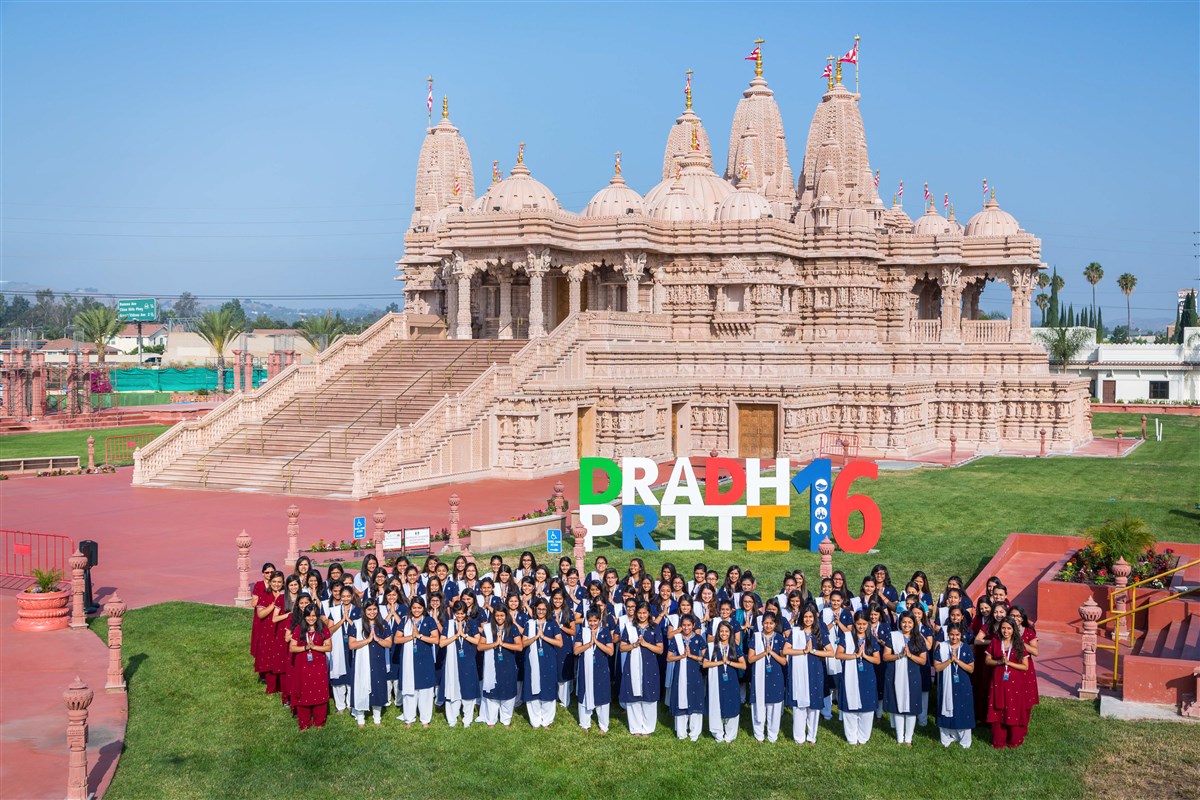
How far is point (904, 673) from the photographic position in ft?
49.1

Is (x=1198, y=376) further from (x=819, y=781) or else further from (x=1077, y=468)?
(x=819, y=781)

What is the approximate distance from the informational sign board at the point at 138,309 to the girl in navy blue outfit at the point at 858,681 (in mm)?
94210

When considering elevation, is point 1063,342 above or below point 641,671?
above

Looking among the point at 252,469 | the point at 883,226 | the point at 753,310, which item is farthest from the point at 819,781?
the point at 883,226

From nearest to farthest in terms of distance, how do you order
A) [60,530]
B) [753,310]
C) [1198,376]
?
1. [60,530]
2. [753,310]
3. [1198,376]

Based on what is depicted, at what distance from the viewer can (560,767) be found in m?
14.5

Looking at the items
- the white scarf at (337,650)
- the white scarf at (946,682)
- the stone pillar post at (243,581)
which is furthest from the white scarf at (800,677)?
the stone pillar post at (243,581)

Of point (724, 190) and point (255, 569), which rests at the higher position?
point (724, 190)

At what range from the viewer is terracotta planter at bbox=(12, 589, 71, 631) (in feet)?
66.3

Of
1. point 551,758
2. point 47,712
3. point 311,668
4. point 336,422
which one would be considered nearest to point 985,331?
point 336,422

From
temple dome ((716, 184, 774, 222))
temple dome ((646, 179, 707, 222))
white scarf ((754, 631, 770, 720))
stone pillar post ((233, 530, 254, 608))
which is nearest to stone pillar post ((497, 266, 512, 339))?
temple dome ((646, 179, 707, 222))

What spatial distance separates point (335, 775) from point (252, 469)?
23542 mm

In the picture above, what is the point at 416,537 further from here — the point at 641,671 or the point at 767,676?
the point at 767,676

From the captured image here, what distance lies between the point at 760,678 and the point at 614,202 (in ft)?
119
